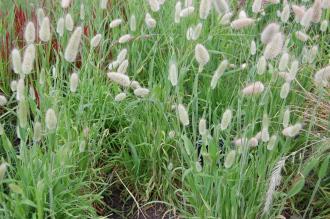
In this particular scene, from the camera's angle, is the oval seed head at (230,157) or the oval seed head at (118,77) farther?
the oval seed head at (118,77)

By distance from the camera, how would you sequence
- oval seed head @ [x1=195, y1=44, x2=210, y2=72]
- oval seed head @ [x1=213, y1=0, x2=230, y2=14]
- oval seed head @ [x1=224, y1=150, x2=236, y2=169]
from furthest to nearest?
oval seed head @ [x1=213, y1=0, x2=230, y2=14] < oval seed head @ [x1=195, y1=44, x2=210, y2=72] < oval seed head @ [x1=224, y1=150, x2=236, y2=169]

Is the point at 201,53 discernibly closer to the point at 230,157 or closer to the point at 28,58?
the point at 230,157

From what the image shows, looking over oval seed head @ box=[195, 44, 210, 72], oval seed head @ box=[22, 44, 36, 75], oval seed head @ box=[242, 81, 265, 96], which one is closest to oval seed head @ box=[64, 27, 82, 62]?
oval seed head @ box=[22, 44, 36, 75]

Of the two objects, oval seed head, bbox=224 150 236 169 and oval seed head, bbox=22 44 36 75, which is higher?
oval seed head, bbox=22 44 36 75

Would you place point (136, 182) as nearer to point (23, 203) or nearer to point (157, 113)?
point (157, 113)

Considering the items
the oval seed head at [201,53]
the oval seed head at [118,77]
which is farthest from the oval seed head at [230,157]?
the oval seed head at [118,77]

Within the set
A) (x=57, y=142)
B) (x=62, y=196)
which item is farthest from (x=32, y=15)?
(x=62, y=196)

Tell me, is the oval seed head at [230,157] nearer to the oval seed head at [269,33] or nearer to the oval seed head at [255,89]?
the oval seed head at [255,89]

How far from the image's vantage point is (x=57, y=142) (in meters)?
1.90

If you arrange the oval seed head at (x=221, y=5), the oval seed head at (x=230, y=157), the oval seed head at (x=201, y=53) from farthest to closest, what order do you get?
the oval seed head at (x=221, y=5)
the oval seed head at (x=201, y=53)
the oval seed head at (x=230, y=157)

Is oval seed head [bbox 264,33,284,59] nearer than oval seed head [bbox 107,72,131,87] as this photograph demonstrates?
Yes

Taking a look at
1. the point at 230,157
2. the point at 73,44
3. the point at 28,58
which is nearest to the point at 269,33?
the point at 230,157

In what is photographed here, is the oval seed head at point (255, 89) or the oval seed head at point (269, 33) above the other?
the oval seed head at point (269, 33)

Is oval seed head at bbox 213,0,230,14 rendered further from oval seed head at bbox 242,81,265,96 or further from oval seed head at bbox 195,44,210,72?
oval seed head at bbox 242,81,265,96
